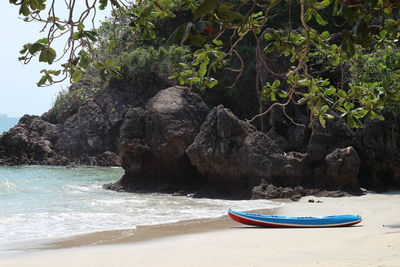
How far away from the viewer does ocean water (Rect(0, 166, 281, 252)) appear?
408 inches

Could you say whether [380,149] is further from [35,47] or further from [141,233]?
[35,47]

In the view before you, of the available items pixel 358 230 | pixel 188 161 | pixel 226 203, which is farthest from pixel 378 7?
pixel 188 161

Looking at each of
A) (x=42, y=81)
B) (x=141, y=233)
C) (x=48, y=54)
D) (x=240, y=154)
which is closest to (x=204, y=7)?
(x=48, y=54)

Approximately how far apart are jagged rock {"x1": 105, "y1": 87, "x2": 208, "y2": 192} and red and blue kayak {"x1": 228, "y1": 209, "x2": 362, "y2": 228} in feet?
23.8

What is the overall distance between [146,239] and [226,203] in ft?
17.0

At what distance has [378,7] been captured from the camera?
3170 millimetres

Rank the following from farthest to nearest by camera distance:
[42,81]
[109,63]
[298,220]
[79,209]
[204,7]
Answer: [79,209] < [298,220] < [42,81] < [109,63] < [204,7]

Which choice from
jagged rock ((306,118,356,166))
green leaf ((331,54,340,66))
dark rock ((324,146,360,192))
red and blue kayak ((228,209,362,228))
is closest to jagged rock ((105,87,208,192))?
jagged rock ((306,118,356,166))

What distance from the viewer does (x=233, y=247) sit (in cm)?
796

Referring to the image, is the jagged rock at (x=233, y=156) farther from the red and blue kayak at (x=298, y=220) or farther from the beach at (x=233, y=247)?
the red and blue kayak at (x=298, y=220)

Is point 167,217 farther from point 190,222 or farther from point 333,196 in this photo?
point 333,196

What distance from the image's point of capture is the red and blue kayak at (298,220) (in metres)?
9.55

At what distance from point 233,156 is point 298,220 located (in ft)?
19.1

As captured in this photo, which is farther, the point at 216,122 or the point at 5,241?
the point at 216,122
